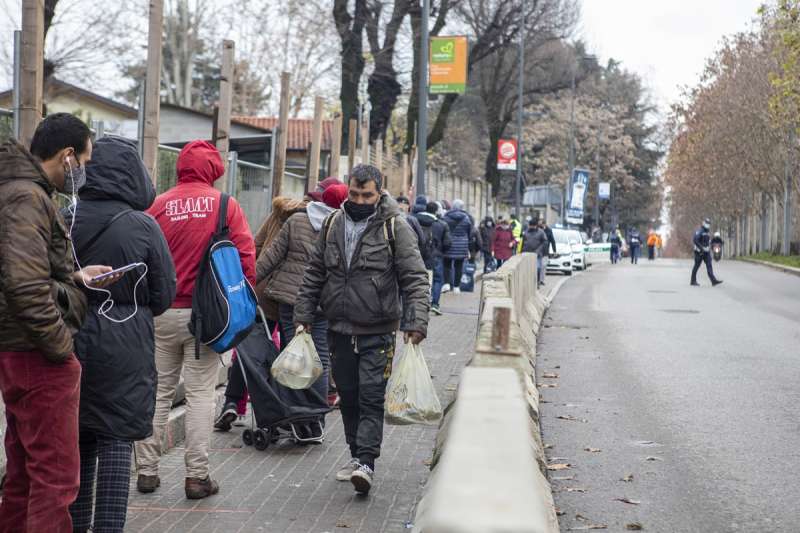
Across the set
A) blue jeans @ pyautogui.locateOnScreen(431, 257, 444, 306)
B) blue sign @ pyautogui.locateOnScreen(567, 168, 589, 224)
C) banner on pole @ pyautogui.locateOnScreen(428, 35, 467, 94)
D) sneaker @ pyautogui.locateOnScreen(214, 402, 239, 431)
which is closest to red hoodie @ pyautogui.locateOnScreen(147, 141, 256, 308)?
sneaker @ pyautogui.locateOnScreen(214, 402, 239, 431)

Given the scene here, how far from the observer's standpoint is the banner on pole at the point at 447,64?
80.7 ft

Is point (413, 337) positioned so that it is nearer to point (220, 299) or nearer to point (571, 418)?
point (220, 299)

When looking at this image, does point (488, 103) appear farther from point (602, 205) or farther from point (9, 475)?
point (9, 475)

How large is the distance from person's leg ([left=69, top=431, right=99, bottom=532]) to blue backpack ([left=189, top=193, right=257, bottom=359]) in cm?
116

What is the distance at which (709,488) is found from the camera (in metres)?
6.81

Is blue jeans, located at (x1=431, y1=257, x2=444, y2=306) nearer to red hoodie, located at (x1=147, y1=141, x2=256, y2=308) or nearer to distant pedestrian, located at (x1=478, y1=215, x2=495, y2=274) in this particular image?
Answer: distant pedestrian, located at (x1=478, y1=215, x2=495, y2=274)

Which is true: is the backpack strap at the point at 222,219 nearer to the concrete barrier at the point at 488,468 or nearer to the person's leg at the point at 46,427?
the person's leg at the point at 46,427

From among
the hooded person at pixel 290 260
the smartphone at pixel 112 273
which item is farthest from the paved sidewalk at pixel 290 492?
the smartphone at pixel 112 273

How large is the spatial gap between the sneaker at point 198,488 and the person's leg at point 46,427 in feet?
5.85

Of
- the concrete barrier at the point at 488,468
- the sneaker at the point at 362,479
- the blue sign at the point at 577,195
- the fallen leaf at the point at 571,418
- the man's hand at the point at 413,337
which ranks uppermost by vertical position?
the blue sign at the point at 577,195

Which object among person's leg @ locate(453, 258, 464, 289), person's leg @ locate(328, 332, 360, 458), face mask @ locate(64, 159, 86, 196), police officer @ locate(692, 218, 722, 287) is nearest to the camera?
face mask @ locate(64, 159, 86, 196)

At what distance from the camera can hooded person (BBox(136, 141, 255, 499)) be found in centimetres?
617

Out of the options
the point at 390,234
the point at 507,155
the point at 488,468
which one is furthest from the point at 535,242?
the point at 488,468

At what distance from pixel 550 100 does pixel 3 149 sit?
77.9 m
